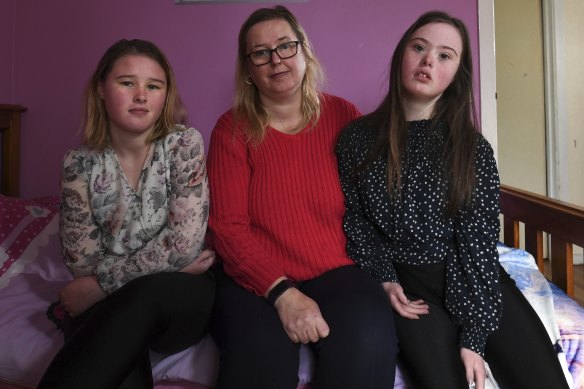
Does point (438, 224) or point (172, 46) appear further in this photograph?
point (172, 46)

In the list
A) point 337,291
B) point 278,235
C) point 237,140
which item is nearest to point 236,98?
point 237,140

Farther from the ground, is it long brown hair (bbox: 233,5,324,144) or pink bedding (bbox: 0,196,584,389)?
long brown hair (bbox: 233,5,324,144)

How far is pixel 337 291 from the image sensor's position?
3.12ft

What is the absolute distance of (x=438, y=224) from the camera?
1.03 meters

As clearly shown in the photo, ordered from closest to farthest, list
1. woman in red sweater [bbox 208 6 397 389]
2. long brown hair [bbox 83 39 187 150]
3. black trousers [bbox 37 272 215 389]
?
black trousers [bbox 37 272 215 389] → woman in red sweater [bbox 208 6 397 389] → long brown hair [bbox 83 39 187 150]

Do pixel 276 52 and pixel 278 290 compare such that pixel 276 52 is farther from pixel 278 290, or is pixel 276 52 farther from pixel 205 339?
pixel 205 339

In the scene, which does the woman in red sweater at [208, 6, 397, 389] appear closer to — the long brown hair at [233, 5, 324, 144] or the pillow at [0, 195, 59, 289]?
the long brown hair at [233, 5, 324, 144]

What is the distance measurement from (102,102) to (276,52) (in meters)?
0.42

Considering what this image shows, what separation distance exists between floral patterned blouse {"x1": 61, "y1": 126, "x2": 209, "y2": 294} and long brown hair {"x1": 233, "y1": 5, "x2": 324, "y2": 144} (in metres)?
0.14

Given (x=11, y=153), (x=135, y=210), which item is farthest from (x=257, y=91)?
(x=11, y=153)

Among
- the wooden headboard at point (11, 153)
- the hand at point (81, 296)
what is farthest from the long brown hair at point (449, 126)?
the wooden headboard at point (11, 153)

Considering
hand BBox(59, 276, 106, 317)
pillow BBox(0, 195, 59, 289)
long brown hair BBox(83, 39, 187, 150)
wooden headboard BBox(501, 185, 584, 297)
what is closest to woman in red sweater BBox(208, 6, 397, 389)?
long brown hair BBox(83, 39, 187, 150)

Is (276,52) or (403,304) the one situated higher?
(276,52)

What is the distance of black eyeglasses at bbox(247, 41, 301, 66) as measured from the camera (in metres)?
1.12
